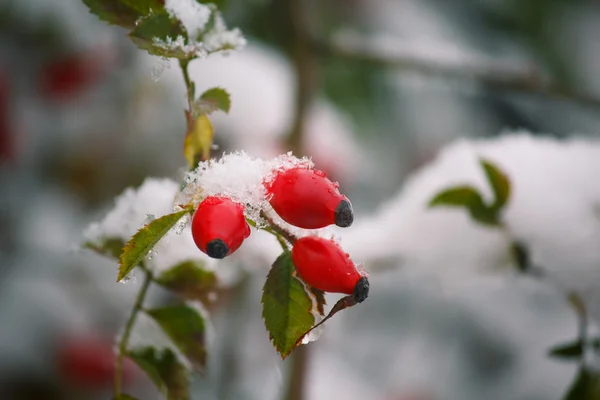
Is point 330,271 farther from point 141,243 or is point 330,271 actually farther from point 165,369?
point 165,369

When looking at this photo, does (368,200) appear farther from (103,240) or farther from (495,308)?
(103,240)

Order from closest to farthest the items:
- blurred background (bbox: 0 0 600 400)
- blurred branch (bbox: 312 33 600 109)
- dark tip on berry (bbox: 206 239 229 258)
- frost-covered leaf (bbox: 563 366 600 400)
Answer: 1. dark tip on berry (bbox: 206 239 229 258)
2. frost-covered leaf (bbox: 563 366 600 400)
3. blurred branch (bbox: 312 33 600 109)
4. blurred background (bbox: 0 0 600 400)

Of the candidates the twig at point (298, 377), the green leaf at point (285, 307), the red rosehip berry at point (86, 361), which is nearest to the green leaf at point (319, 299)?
the green leaf at point (285, 307)

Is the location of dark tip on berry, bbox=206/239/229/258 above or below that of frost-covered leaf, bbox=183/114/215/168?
below

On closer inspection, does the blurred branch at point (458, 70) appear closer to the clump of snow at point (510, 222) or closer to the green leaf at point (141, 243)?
the clump of snow at point (510, 222)

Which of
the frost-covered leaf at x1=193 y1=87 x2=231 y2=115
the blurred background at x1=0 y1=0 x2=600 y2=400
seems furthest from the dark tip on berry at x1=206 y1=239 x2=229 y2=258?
the blurred background at x1=0 y1=0 x2=600 y2=400

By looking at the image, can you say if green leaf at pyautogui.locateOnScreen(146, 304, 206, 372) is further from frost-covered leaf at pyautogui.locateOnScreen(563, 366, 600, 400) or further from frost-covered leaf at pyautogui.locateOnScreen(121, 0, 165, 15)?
frost-covered leaf at pyautogui.locateOnScreen(563, 366, 600, 400)
